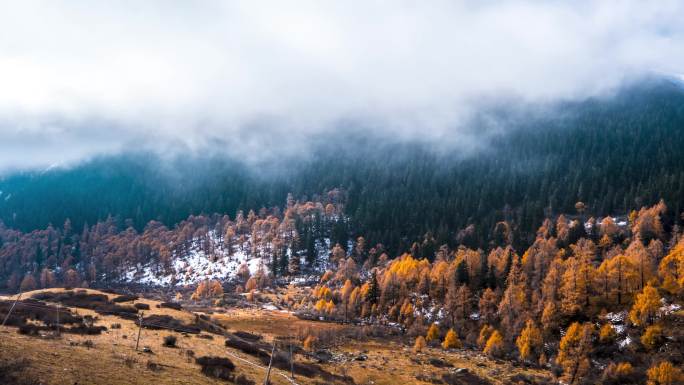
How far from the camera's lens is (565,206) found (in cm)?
19562

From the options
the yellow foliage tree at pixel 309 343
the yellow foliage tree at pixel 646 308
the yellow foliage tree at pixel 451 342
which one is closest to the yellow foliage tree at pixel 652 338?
the yellow foliage tree at pixel 646 308

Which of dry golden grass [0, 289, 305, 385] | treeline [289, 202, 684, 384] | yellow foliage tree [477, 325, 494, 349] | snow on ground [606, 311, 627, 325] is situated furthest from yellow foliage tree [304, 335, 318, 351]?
snow on ground [606, 311, 627, 325]

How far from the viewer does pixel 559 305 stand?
8725 cm

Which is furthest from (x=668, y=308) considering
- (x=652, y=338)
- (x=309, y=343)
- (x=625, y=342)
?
(x=309, y=343)

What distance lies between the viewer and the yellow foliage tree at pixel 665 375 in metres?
58.9

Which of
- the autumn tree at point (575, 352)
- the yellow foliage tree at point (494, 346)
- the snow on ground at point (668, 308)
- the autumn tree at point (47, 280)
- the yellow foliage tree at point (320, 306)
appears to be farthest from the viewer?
the autumn tree at point (47, 280)

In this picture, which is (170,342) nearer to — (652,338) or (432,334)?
(432,334)

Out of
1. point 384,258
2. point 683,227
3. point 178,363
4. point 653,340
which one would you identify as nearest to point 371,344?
point 653,340

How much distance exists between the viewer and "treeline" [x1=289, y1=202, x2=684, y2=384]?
228 feet

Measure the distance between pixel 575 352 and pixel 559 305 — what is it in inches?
647

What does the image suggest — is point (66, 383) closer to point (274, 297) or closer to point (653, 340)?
point (653, 340)

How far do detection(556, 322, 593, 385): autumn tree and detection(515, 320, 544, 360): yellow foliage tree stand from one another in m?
4.43

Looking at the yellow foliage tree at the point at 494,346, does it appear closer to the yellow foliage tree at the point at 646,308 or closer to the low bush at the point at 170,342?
the yellow foliage tree at the point at 646,308

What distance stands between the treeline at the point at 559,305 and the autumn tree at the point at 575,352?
183 millimetres
